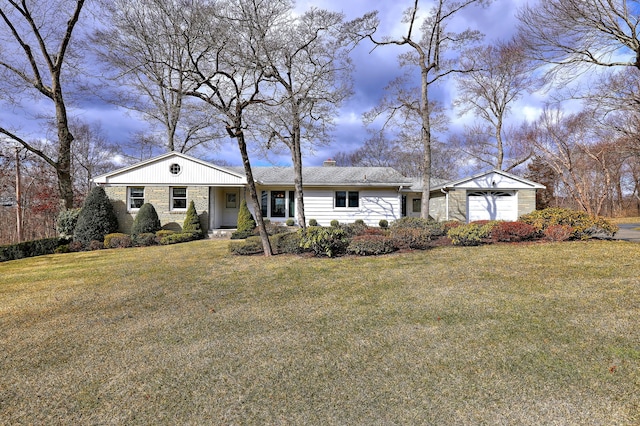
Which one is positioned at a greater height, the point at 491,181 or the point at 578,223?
the point at 491,181

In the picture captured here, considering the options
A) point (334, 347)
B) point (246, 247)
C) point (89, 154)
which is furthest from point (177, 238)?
point (89, 154)

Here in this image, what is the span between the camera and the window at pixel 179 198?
15.1 metres

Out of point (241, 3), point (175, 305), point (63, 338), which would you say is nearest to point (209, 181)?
point (241, 3)

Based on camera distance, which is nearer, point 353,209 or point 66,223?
point 66,223

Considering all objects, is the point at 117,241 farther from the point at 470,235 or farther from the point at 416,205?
the point at 416,205

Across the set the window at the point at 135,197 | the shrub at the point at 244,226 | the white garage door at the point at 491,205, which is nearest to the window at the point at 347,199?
the shrub at the point at 244,226

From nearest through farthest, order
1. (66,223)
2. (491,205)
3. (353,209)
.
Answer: (66,223) → (491,205) → (353,209)

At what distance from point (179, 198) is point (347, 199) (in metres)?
8.73

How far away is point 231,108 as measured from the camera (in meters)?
9.35

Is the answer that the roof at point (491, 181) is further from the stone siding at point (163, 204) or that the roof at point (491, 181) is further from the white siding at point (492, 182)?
the stone siding at point (163, 204)

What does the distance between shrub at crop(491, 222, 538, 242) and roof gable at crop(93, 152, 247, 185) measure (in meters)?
11.0

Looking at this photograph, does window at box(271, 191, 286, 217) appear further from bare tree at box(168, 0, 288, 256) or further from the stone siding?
bare tree at box(168, 0, 288, 256)

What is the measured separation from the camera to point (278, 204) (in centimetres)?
1684

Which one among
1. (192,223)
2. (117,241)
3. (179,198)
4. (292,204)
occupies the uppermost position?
(179,198)
